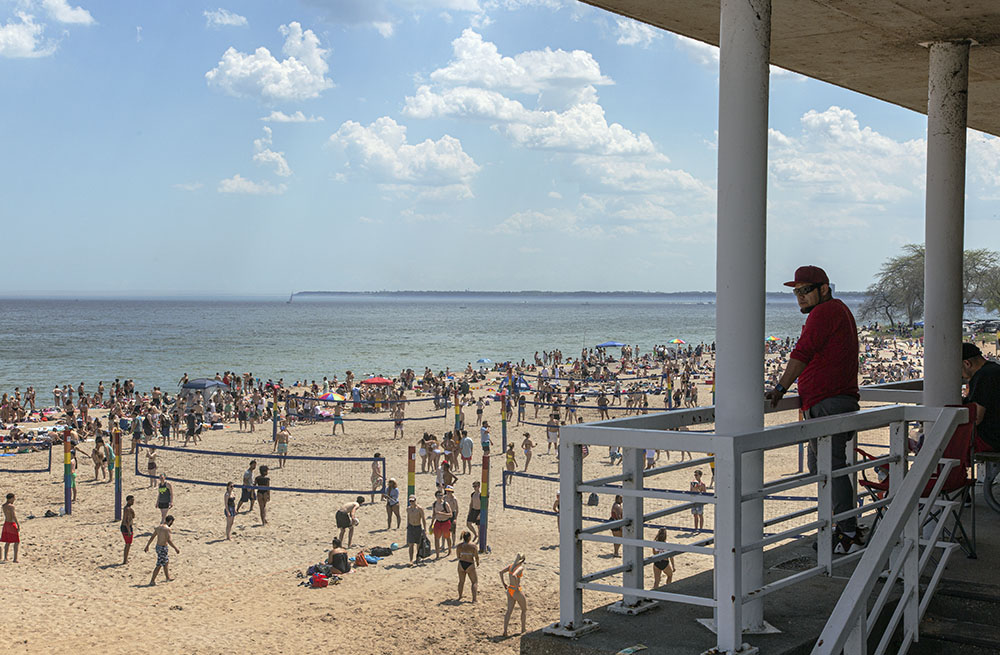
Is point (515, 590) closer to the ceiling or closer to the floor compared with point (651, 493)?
closer to the floor

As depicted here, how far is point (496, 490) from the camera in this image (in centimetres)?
2194

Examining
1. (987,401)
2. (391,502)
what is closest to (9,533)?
(391,502)

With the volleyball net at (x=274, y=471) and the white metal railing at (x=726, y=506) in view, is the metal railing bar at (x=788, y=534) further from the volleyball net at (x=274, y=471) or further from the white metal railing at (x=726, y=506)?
the volleyball net at (x=274, y=471)

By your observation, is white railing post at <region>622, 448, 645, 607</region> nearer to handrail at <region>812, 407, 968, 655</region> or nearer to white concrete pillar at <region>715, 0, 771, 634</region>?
white concrete pillar at <region>715, 0, 771, 634</region>

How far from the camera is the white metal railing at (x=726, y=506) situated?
3.32m

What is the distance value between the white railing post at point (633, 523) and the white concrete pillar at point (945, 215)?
278cm

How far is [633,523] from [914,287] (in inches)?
3627

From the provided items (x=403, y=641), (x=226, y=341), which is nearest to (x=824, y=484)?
(x=403, y=641)

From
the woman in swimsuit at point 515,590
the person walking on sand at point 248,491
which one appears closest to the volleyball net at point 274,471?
the person walking on sand at point 248,491

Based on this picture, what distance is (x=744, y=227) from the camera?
3.82 metres

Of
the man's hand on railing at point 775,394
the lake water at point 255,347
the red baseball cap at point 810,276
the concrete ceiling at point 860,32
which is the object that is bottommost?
the lake water at point 255,347

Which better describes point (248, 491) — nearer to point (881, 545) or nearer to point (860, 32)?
point (860, 32)

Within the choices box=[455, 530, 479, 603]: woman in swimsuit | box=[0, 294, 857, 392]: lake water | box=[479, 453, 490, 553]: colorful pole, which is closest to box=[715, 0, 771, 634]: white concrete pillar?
box=[455, 530, 479, 603]: woman in swimsuit

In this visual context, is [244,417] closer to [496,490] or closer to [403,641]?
[496,490]
